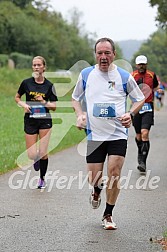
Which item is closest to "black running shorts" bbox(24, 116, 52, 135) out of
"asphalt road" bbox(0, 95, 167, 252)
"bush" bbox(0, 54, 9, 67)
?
"asphalt road" bbox(0, 95, 167, 252)

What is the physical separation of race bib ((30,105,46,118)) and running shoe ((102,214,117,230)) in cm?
319

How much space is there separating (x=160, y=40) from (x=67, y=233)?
→ 163531 mm

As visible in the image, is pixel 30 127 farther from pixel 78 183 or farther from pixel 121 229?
pixel 121 229

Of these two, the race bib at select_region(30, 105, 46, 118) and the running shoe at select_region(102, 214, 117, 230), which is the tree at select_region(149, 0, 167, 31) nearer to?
the race bib at select_region(30, 105, 46, 118)

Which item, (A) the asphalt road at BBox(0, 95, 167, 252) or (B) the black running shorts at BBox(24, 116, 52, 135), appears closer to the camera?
(A) the asphalt road at BBox(0, 95, 167, 252)

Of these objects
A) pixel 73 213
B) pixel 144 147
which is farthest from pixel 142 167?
pixel 73 213

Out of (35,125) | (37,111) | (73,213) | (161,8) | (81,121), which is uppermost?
(161,8)

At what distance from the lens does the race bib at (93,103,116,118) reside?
7320 mm

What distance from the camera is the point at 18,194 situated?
379 inches

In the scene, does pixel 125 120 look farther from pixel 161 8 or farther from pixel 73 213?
pixel 161 8

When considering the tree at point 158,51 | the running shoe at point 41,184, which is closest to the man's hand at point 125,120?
the running shoe at point 41,184

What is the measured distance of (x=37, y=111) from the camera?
1024 cm

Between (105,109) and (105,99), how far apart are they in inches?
4.6

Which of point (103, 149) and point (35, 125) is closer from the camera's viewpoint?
point (103, 149)
